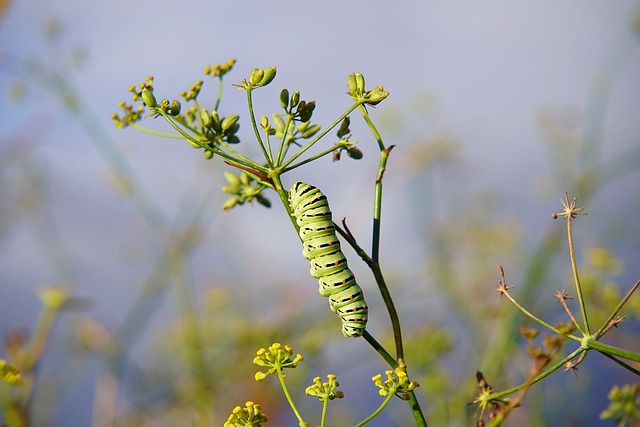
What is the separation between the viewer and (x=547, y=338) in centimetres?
112

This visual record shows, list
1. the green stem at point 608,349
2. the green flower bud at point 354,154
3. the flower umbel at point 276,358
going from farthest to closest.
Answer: the green flower bud at point 354,154, the flower umbel at point 276,358, the green stem at point 608,349

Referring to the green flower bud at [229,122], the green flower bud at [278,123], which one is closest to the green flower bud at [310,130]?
the green flower bud at [278,123]

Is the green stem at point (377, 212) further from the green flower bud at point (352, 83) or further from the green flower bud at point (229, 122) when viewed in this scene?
the green flower bud at point (229, 122)

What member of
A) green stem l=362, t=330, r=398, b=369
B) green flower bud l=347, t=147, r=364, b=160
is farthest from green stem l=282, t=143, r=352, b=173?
green stem l=362, t=330, r=398, b=369

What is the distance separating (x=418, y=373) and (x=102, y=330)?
1.54m

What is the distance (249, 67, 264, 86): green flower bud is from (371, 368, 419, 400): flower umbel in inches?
21.2

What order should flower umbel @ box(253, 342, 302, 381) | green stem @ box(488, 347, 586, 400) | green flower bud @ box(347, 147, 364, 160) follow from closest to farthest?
green stem @ box(488, 347, 586, 400) < flower umbel @ box(253, 342, 302, 381) < green flower bud @ box(347, 147, 364, 160)

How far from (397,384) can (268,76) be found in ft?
1.82

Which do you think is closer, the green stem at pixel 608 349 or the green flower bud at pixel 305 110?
the green stem at pixel 608 349

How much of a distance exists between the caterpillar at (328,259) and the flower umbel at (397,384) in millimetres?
146

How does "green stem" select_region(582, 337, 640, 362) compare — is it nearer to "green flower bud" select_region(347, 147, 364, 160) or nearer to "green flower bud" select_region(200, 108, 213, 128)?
"green flower bud" select_region(347, 147, 364, 160)

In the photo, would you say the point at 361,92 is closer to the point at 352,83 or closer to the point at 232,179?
the point at 352,83

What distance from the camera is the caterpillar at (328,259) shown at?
1.10 meters

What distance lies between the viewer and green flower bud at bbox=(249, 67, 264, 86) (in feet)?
3.64
